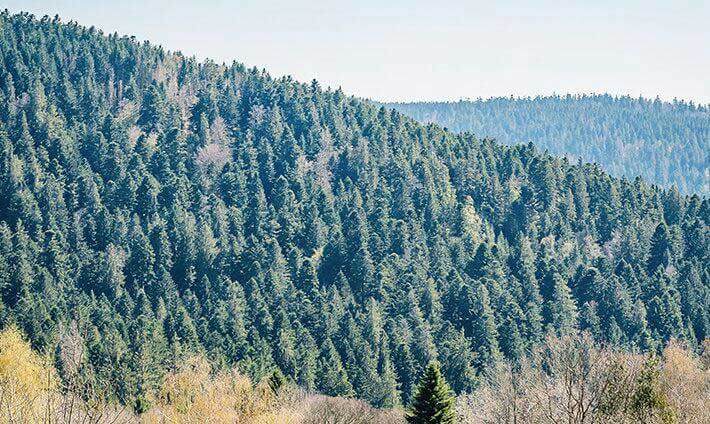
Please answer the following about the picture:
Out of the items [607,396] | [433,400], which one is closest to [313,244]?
[433,400]

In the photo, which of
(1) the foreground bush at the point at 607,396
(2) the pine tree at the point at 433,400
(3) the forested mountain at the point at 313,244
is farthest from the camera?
(3) the forested mountain at the point at 313,244

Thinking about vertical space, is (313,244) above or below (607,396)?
above

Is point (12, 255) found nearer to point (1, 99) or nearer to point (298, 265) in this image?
point (298, 265)

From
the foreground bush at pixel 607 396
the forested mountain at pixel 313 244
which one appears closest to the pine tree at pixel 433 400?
the foreground bush at pixel 607 396

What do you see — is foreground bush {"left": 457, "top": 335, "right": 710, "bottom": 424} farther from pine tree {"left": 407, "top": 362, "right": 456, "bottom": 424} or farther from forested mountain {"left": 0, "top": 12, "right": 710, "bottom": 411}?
forested mountain {"left": 0, "top": 12, "right": 710, "bottom": 411}

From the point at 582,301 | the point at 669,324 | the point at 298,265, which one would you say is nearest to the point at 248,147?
the point at 298,265

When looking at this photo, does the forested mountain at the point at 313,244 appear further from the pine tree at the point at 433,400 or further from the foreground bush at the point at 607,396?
the foreground bush at the point at 607,396

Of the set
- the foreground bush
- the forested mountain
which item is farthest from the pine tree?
the forested mountain

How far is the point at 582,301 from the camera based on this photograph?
14612 cm

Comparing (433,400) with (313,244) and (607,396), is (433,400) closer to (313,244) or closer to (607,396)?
(607,396)

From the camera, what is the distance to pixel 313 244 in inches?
6117

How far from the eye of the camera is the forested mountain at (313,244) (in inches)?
4756

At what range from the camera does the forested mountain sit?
120812 mm

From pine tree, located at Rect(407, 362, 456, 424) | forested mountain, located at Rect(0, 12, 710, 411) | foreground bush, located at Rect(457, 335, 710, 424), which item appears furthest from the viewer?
forested mountain, located at Rect(0, 12, 710, 411)
